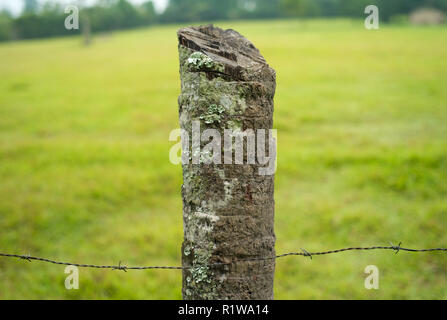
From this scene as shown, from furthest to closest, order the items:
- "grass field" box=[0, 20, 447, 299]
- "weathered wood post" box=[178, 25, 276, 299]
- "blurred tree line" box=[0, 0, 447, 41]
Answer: "blurred tree line" box=[0, 0, 447, 41] → "grass field" box=[0, 20, 447, 299] → "weathered wood post" box=[178, 25, 276, 299]

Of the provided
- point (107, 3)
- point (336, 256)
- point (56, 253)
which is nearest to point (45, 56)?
point (107, 3)

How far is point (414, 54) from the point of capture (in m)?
22.2

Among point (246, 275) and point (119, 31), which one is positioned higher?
point (119, 31)

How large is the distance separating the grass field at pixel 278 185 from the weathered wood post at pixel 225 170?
356cm

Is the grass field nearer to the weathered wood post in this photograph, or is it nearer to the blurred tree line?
the weathered wood post

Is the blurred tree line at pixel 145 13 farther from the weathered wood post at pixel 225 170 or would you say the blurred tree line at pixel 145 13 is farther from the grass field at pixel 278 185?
the weathered wood post at pixel 225 170

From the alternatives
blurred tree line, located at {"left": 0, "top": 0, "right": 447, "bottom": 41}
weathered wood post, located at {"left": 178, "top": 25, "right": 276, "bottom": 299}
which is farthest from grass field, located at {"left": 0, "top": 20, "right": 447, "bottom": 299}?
blurred tree line, located at {"left": 0, "top": 0, "right": 447, "bottom": 41}

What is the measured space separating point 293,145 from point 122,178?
4494 millimetres

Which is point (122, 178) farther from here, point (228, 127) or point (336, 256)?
point (228, 127)

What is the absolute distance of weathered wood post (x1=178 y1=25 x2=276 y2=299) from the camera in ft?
6.58

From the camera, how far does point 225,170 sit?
80.0 inches

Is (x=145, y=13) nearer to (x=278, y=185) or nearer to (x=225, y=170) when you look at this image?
(x=278, y=185)

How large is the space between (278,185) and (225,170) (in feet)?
21.6

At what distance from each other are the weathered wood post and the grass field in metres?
3.56
